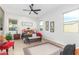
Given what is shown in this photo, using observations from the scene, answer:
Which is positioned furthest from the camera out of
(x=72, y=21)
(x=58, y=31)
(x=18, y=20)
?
(x=58, y=31)

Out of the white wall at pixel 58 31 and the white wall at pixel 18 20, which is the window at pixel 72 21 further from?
the white wall at pixel 18 20

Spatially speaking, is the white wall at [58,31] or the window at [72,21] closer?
the window at [72,21]

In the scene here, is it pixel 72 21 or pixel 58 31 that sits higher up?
pixel 72 21

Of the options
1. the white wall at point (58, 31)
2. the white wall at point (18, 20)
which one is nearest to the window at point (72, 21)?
the white wall at point (58, 31)

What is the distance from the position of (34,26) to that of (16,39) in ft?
1.62

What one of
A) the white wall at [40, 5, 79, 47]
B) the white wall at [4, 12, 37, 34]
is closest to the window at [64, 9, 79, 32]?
the white wall at [40, 5, 79, 47]

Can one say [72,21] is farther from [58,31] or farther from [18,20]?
[18,20]

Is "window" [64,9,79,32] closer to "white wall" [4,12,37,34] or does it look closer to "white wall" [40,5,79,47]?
"white wall" [40,5,79,47]

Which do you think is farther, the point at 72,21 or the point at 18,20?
the point at 18,20

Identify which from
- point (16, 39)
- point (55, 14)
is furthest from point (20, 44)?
point (55, 14)

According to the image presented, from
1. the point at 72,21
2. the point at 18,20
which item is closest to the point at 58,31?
the point at 72,21

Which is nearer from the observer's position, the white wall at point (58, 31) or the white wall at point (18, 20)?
the white wall at point (18, 20)
